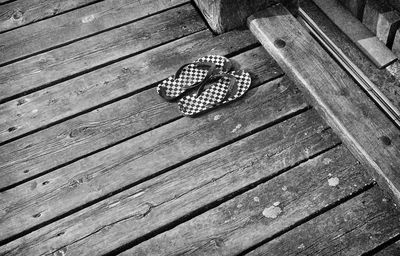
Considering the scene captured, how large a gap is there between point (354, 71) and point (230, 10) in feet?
2.35

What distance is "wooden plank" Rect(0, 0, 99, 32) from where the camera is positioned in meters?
2.45

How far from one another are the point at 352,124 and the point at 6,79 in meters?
1.65

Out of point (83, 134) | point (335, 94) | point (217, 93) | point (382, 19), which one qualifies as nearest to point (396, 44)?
point (382, 19)

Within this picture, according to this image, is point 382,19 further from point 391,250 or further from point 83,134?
point 83,134

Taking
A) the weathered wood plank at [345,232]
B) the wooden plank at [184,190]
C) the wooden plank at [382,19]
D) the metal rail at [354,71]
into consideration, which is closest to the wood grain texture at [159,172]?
the wooden plank at [184,190]

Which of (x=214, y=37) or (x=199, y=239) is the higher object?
(x=214, y=37)

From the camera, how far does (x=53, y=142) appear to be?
1.95 metres

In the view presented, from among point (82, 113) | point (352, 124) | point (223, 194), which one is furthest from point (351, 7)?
point (82, 113)

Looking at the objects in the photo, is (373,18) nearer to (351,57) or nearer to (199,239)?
(351,57)

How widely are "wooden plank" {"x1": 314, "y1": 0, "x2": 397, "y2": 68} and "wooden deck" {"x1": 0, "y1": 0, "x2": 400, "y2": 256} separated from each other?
560 millimetres

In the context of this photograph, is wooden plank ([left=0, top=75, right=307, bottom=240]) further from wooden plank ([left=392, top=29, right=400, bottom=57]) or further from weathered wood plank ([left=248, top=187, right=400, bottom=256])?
wooden plank ([left=392, top=29, right=400, bottom=57])

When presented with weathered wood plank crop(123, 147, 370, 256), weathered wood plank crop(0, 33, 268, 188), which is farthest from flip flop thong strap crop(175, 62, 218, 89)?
weathered wood plank crop(123, 147, 370, 256)

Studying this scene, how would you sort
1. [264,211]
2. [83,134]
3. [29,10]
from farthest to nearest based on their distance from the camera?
1. [29,10]
2. [83,134]
3. [264,211]

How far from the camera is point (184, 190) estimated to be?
1.78m
